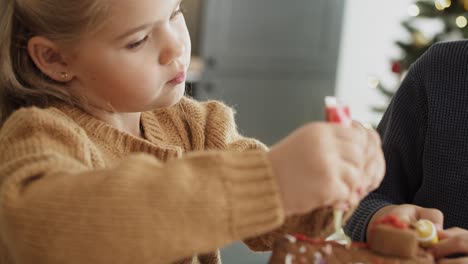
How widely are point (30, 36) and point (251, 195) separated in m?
0.51

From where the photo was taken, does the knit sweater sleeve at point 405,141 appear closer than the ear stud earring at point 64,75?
No

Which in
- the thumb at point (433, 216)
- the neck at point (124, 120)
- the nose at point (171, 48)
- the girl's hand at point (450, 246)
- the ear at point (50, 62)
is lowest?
the girl's hand at point (450, 246)

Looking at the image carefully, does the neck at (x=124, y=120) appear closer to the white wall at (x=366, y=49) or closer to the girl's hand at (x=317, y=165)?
the girl's hand at (x=317, y=165)

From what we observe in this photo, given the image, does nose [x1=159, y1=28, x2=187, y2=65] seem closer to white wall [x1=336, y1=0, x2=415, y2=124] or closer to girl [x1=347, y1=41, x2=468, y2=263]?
girl [x1=347, y1=41, x2=468, y2=263]

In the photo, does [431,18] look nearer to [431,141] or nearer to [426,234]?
[431,141]

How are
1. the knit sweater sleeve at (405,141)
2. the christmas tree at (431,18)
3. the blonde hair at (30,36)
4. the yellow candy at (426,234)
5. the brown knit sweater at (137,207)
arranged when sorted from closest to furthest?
the brown knit sweater at (137,207) → the yellow candy at (426,234) → the blonde hair at (30,36) → the knit sweater sleeve at (405,141) → the christmas tree at (431,18)

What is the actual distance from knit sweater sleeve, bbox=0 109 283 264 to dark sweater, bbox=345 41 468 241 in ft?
1.58

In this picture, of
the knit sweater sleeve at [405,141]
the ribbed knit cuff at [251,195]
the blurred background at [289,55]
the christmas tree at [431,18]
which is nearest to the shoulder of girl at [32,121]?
the ribbed knit cuff at [251,195]

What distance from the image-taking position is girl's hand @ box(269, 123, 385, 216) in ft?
2.23

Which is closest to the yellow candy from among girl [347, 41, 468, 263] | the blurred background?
girl [347, 41, 468, 263]

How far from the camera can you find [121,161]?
79 cm

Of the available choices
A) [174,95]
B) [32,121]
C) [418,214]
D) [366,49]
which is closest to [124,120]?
[174,95]

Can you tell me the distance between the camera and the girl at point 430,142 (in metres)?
1.14

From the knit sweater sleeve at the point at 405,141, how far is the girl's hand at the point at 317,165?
1.62ft
